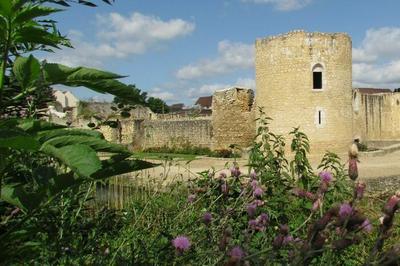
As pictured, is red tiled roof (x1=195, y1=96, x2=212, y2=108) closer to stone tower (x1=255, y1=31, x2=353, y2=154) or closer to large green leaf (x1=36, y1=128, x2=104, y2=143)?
stone tower (x1=255, y1=31, x2=353, y2=154)

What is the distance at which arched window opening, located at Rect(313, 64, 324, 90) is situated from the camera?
20.1m

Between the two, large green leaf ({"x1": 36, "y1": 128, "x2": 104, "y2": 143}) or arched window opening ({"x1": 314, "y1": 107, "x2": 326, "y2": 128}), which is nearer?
large green leaf ({"x1": 36, "y1": 128, "x2": 104, "y2": 143})

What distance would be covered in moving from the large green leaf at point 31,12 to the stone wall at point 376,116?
2734 centimetres

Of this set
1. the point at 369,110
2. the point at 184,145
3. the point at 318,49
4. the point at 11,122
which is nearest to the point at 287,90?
the point at 318,49

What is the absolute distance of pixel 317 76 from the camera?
20.3m

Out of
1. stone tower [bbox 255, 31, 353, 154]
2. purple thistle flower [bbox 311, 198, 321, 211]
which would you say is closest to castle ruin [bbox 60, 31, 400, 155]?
stone tower [bbox 255, 31, 353, 154]

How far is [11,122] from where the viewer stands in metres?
1.17

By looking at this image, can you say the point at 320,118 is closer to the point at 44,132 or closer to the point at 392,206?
the point at 392,206

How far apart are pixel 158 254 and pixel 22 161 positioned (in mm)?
643

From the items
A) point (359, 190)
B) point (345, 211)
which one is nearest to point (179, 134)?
point (359, 190)

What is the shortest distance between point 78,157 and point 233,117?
24.2 m

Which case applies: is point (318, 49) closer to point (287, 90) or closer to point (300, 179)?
point (287, 90)

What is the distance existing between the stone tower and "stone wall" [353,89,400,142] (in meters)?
7.56

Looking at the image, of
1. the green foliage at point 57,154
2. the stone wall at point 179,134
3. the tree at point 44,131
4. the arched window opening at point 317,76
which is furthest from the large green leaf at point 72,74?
the stone wall at point 179,134
